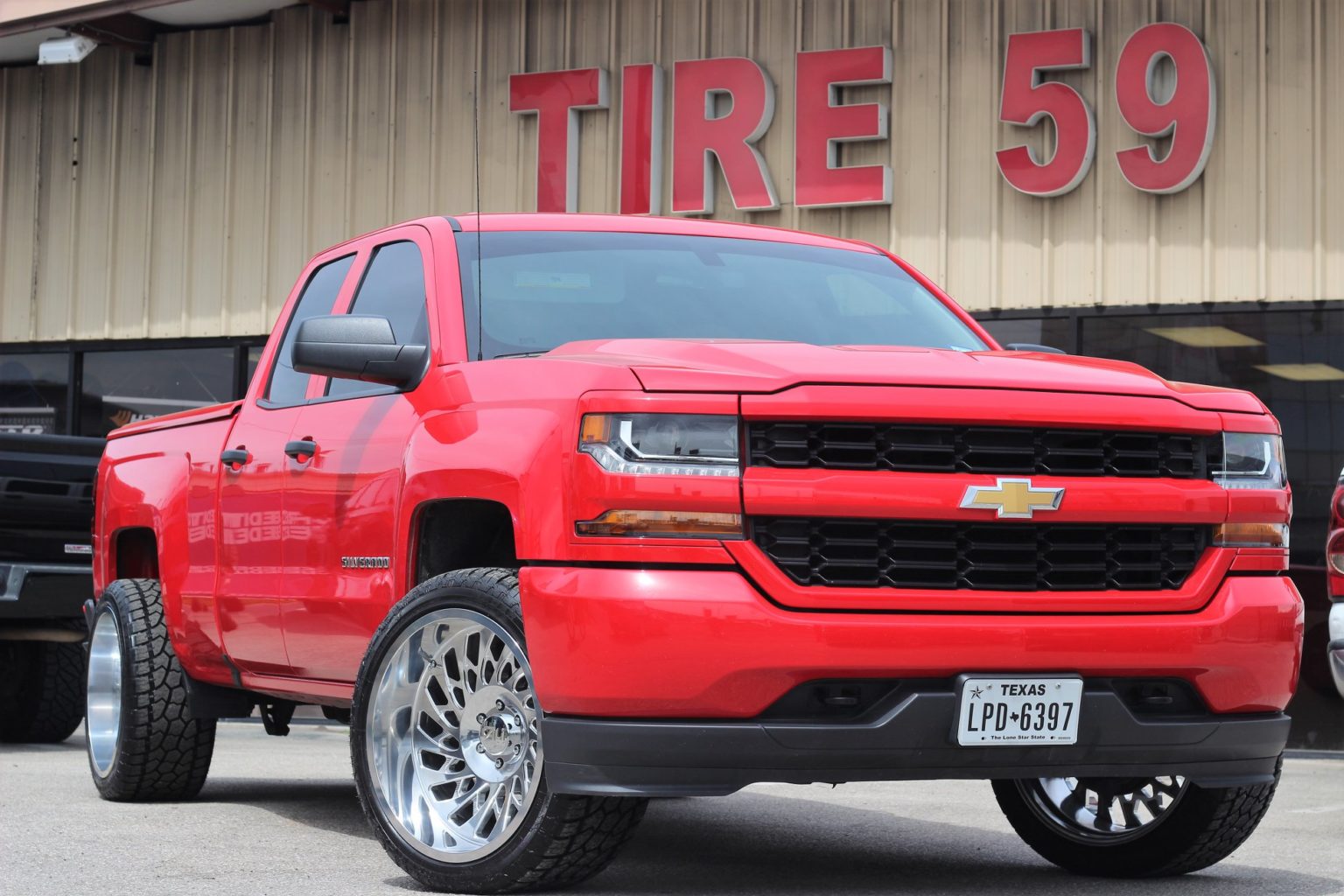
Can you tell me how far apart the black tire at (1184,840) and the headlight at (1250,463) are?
0.75 meters

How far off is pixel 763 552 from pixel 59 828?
3.19m

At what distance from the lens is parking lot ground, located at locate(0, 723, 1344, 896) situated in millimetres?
5398

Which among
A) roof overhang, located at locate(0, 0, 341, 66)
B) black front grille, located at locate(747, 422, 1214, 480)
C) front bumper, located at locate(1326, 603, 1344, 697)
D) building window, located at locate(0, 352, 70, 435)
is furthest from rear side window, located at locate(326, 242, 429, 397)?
building window, located at locate(0, 352, 70, 435)

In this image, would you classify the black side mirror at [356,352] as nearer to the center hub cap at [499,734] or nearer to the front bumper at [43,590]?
the center hub cap at [499,734]

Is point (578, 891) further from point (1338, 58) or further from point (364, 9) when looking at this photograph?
point (364, 9)

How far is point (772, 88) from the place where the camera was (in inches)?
539

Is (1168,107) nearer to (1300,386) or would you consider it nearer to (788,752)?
(1300,386)

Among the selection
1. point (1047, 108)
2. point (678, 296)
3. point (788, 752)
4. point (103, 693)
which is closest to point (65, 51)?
point (1047, 108)

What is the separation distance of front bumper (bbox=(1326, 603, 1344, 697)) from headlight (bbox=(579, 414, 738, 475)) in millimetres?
3240

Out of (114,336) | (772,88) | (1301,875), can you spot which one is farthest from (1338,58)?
(114,336)

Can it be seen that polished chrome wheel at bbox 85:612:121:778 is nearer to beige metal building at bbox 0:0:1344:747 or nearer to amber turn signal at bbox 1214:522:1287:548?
amber turn signal at bbox 1214:522:1287:548

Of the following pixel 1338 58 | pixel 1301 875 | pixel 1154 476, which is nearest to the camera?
pixel 1154 476

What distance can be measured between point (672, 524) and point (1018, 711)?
934 mm

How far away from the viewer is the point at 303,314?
22.9 ft
